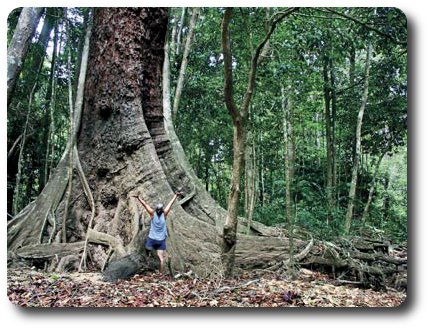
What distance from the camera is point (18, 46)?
361 cm

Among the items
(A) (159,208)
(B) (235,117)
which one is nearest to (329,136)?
(B) (235,117)

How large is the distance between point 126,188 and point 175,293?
1385mm

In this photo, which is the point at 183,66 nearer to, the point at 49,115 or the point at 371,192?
the point at 49,115

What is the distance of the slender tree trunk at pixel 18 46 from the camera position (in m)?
3.59

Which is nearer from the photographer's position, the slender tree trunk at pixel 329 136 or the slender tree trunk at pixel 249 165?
the slender tree trunk at pixel 329 136

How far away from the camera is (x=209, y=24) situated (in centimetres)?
588

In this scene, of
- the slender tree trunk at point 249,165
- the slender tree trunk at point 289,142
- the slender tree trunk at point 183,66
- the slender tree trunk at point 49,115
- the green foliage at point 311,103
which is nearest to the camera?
the green foliage at point 311,103

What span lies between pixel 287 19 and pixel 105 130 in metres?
2.18

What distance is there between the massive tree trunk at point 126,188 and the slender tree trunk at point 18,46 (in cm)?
122

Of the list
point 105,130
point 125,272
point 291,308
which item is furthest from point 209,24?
point 291,308

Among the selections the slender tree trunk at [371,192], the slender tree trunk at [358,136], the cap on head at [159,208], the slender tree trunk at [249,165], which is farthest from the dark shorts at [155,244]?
the slender tree trunk at [371,192]

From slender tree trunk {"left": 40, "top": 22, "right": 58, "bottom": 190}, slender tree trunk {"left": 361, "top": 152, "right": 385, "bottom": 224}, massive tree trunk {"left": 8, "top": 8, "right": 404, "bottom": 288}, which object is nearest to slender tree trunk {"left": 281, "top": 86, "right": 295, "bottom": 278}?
massive tree trunk {"left": 8, "top": 8, "right": 404, "bottom": 288}

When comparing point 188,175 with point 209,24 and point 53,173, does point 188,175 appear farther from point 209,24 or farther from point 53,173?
point 209,24

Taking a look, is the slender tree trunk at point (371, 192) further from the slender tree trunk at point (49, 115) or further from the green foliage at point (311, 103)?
the slender tree trunk at point (49, 115)
